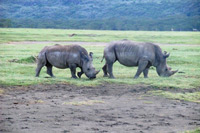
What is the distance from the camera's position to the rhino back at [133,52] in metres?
18.9

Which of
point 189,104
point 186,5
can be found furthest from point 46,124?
point 186,5

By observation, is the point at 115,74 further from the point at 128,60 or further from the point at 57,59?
the point at 57,59

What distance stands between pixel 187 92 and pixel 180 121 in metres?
4.36

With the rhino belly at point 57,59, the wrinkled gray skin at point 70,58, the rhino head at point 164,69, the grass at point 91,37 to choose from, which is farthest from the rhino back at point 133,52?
the grass at point 91,37

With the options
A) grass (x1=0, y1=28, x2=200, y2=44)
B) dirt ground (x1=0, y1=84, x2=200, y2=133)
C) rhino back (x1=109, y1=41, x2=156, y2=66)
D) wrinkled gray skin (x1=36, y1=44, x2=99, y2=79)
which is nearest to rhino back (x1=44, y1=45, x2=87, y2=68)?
wrinkled gray skin (x1=36, y1=44, x2=99, y2=79)

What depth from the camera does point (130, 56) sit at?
Answer: 18984 mm

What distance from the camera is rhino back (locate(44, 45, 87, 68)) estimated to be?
1825 centimetres

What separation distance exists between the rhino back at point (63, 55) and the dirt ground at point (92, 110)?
2055 mm

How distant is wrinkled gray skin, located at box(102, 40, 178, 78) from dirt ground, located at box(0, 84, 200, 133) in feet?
8.35

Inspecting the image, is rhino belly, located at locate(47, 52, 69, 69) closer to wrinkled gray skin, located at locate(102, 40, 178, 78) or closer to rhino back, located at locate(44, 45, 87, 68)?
rhino back, located at locate(44, 45, 87, 68)

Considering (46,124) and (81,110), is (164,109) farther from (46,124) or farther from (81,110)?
(46,124)

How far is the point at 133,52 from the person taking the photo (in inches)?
747

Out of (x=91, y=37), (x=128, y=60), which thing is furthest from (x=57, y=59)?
(x=91, y=37)

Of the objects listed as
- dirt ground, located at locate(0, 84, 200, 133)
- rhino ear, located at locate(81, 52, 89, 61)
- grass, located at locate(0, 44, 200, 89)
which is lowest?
grass, located at locate(0, 44, 200, 89)
